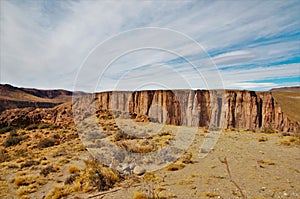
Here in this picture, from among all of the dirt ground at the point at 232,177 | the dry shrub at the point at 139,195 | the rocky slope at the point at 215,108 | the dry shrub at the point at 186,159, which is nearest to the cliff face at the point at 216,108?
the rocky slope at the point at 215,108

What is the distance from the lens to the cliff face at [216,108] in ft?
147

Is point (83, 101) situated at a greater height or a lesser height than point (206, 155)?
greater

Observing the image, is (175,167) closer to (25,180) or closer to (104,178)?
(104,178)

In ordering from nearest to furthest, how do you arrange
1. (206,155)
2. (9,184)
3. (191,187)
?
1. (191,187)
2. (9,184)
3. (206,155)

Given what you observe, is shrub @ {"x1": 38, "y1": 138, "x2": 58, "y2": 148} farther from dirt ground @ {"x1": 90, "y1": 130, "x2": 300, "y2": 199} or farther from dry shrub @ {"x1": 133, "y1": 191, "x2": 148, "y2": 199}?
dry shrub @ {"x1": 133, "y1": 191, "x2": 148, "y2": 199}

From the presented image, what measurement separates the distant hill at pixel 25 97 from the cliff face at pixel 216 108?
65120 mm

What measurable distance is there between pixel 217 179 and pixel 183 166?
1746 mm

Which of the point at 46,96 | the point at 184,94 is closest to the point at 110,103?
the point at 184,94

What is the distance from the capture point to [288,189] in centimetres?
560

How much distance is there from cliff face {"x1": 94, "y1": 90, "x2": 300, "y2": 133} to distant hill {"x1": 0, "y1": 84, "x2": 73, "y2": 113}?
65120mm

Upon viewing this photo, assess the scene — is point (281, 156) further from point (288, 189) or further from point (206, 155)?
point (288, 189)

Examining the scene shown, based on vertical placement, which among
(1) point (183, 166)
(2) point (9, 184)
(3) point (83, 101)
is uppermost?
(3) point (83, 101)

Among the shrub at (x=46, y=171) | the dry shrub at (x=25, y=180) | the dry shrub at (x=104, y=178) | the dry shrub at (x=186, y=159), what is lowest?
the dry shrub at (x=25, y=180)

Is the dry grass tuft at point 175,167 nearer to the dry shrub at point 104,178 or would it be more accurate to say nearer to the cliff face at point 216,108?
the dry shrub at point 104,178
